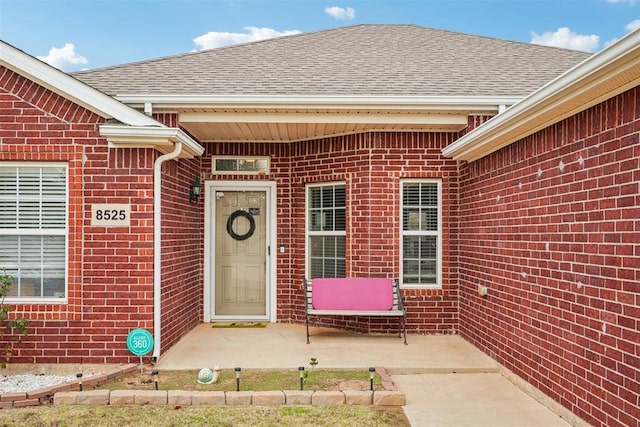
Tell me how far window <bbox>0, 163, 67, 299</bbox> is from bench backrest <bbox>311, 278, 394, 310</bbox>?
319cm

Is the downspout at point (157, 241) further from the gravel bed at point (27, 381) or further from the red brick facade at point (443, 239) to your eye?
the gravel bed at point (27, 381)

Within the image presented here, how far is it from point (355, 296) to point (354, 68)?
3515 millimetres

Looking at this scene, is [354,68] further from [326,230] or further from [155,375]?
[155,375]

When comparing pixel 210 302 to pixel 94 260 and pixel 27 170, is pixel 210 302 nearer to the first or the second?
pixel 94 260

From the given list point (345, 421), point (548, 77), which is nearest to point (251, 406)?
point (345, 421)

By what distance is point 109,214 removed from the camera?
6.28m

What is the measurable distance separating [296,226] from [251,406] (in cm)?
413

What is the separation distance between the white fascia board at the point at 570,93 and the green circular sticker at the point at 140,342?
13.8 ft

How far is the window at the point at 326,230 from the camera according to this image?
8359mm

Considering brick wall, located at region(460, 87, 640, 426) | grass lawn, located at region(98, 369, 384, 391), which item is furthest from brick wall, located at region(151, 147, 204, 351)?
brick wall, located at region(460, 87, 640, 426)

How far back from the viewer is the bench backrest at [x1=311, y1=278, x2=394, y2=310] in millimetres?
7441

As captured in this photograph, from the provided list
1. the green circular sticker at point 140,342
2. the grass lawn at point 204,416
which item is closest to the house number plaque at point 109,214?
the green circular sticker at point 140,342

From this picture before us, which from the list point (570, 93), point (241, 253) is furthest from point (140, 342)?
point (570, 93)

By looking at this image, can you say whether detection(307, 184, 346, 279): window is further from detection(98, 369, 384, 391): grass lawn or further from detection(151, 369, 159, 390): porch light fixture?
detection(151, 369, 159, 390): porch light fixture
